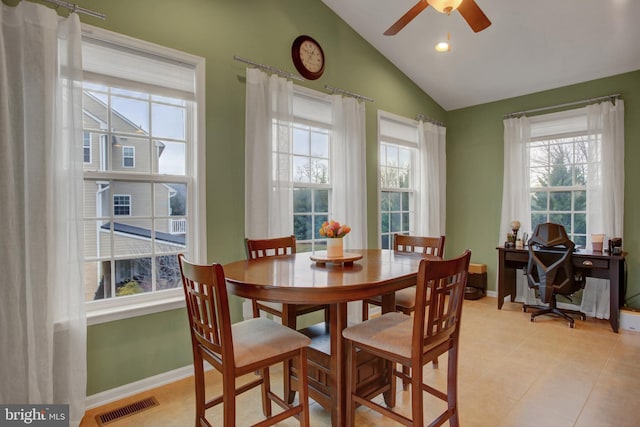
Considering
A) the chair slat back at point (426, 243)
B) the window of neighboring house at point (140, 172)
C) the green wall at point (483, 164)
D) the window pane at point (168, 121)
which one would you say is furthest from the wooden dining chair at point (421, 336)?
the green wall at point (483, 164)

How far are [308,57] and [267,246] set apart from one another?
190 centimetres

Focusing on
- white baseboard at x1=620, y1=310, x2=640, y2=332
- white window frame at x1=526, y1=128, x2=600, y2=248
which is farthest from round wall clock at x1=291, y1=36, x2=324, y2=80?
white baseboard at x1=620, y1=310, x2=640, y2=332

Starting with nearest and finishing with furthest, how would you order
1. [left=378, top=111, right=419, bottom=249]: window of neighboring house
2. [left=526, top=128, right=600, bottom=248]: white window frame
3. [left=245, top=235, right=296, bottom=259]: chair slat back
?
[left=245, top=235, right=296, bottom=259]: chair slat back
[left=526, top=128, right=600, bottom=248]: white window frame
[left=378, top=111, right=419, bottom=249]: window of neighboring house

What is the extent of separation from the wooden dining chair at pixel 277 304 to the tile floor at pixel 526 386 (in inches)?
22.1

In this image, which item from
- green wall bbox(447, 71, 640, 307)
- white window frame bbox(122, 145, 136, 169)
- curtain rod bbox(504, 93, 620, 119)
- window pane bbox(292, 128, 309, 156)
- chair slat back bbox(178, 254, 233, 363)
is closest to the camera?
chair slat back bbox(178, 254, 233, 363)

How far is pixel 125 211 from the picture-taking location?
2.42m

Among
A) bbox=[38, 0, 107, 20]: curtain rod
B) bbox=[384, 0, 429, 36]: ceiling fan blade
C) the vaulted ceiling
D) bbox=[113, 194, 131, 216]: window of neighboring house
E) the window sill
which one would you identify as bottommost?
the window sill

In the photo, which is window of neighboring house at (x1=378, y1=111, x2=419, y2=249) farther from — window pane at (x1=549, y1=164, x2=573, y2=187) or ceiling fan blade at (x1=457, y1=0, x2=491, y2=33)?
ceiling fan blade at (x1=457, y1=0, x2=491, y2=33)

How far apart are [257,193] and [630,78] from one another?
13.8 feet

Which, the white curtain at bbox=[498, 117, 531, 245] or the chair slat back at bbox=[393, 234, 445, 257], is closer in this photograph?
the chair slat back at bbox=[393, 234, 445, 257]

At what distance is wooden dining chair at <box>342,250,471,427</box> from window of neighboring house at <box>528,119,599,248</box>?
133 inches

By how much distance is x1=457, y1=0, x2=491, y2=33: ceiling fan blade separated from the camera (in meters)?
2.11

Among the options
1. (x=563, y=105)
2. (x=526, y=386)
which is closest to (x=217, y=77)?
(x=526, y=386)

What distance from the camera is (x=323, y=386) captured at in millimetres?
2010
